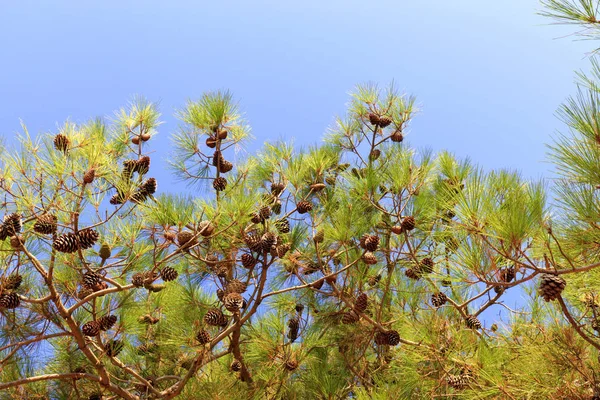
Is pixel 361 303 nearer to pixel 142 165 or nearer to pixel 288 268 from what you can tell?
pixel 288 268

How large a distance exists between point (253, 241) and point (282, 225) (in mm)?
197

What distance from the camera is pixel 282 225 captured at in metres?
1.80

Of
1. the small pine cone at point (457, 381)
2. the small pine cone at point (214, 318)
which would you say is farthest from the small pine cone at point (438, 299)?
the small pine cone at point (214, 318)

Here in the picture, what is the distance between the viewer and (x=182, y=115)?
2.08 m

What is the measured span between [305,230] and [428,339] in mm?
612

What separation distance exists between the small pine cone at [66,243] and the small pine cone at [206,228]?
35cm

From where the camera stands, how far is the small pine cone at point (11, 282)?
1424mm

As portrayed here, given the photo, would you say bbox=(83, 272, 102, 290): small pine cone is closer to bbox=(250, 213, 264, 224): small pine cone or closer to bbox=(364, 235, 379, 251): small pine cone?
bbox=(250, 213, 264, 224): small pine cone

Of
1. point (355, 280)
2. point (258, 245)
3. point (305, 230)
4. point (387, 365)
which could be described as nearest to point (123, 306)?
point (258, 245)

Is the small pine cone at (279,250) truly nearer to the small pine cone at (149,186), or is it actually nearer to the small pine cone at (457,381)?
the small pine cone at (149,186)

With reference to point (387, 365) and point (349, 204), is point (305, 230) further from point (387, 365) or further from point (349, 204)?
point (387, 365)

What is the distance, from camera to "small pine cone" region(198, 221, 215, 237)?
1.52 meters

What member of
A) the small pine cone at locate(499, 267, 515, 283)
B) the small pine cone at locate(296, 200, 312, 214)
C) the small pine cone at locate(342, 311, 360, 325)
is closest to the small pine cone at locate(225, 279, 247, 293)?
the small pine cone at locate(296, 200, 312, 214)

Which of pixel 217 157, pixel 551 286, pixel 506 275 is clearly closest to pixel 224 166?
pixel 217 157
